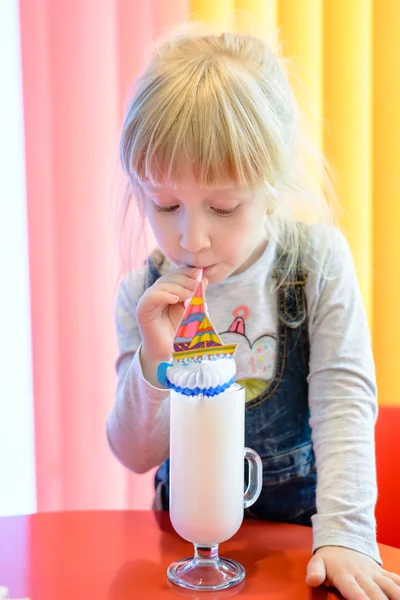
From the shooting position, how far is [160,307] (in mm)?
859

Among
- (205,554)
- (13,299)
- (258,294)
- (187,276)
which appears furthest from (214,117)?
(13,299)

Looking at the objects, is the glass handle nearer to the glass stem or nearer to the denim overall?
the glass stem

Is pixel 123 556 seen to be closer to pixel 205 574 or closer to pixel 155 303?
pixel 205 574

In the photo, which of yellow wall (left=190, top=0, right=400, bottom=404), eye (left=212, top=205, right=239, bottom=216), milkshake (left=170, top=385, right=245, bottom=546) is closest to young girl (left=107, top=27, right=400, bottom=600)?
eye (left=212, top=205, right=239, bottom=216)

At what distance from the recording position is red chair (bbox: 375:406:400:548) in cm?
98

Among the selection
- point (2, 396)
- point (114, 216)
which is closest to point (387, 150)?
point (114, 216)

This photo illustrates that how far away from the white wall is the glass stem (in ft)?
2.83

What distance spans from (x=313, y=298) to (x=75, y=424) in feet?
2.32

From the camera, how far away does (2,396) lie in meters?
1.51

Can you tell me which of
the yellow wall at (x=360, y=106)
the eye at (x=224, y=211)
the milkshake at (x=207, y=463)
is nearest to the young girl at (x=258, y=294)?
the eye at (x=224, y=211)

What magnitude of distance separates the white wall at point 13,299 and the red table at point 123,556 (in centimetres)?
64

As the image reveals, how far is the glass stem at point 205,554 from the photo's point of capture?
2.36ft

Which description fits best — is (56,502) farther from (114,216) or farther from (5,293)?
(114,216)

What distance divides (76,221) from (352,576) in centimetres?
94
